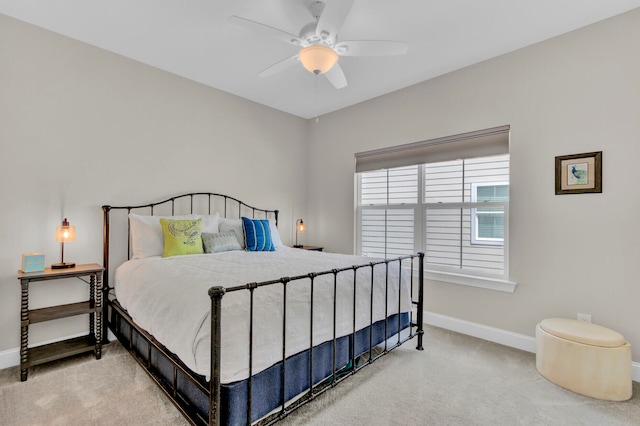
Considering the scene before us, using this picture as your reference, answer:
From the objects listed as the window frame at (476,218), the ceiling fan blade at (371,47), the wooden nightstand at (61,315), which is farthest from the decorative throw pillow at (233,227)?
the window frame at (476,218)

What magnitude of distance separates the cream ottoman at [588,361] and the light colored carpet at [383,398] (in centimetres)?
7

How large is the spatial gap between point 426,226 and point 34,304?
372 centimetres

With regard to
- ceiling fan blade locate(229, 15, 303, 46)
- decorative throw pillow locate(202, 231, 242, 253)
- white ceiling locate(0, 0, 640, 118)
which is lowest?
decorative throw pillow locate(202, 231, 242, 253)

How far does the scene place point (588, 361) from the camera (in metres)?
2.04

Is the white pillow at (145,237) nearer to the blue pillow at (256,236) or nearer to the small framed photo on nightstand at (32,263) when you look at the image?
the small framed photo on nightstand at (32,263)

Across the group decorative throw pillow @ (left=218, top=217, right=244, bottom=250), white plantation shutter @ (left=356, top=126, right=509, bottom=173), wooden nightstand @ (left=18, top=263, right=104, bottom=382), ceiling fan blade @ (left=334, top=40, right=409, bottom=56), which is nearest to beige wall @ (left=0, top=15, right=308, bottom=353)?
wooden nightstand @ (left=18, top=263, right=104, bottom=382)

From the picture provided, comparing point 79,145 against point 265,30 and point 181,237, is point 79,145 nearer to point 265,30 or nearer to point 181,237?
point 181,237

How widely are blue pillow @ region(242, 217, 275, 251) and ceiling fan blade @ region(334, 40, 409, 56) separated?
1897 millimetres

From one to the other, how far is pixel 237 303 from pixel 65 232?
1939 mm

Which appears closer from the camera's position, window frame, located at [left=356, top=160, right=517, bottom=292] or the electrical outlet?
the electrical outlet

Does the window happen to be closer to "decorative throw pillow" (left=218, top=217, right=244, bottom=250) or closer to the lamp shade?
"decorative throw pillow" (left=218, top=217, right=244, bottom=250)

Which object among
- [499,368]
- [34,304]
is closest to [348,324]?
[499,368]

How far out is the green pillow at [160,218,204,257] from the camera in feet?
8.89

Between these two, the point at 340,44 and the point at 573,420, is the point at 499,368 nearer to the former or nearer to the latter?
the point at 573,420
